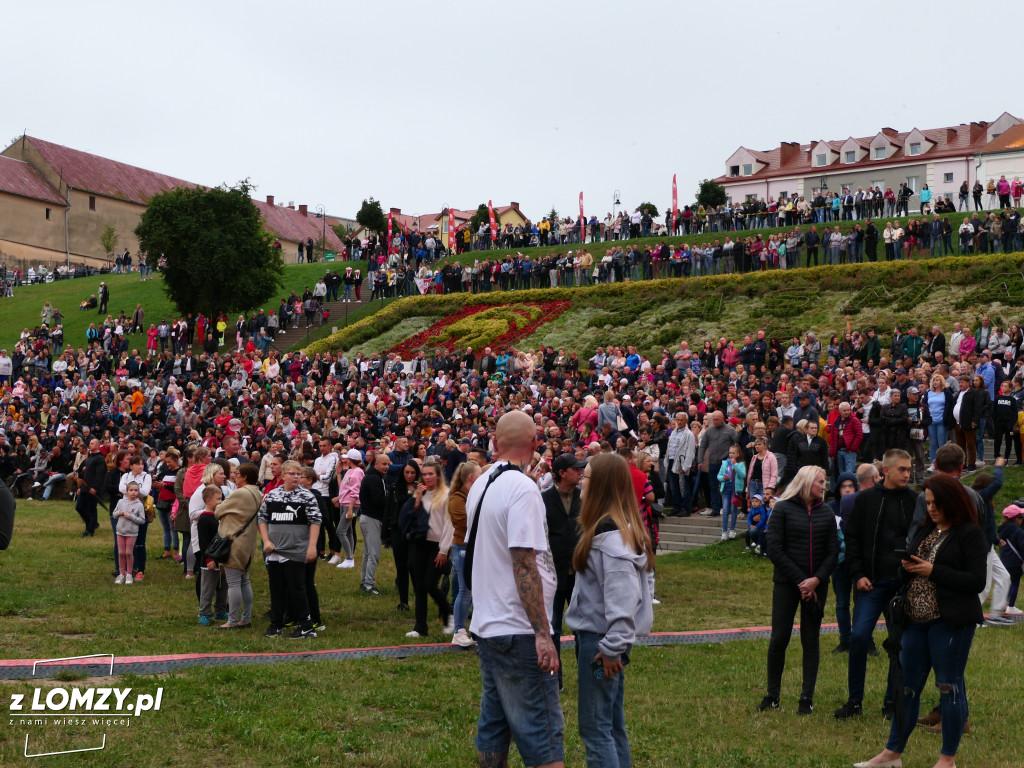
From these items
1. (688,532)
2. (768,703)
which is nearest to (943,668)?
(768,703)

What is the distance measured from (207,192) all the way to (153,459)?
89.4 ft

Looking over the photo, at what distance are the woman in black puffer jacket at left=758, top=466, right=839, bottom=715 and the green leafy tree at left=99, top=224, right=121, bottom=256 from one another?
68.1 metres

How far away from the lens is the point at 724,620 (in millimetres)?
10531

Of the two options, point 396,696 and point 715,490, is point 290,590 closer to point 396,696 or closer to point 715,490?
point 396,696

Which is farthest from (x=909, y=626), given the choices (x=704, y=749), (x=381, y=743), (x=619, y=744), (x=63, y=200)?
(x=63, y=200)

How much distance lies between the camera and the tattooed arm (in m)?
4.36

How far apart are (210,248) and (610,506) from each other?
128 feet

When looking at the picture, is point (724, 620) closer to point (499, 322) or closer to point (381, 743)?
point (381, 743)

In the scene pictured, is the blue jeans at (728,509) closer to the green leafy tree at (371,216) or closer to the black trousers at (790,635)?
the black trousers at (790,635)

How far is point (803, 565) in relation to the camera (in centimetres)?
700

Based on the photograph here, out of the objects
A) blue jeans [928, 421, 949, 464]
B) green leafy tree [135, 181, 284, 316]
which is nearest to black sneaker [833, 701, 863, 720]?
blue jeans [928, 421, 949, 464]

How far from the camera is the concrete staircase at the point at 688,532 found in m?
15.8

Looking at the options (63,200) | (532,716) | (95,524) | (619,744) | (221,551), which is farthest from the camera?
(63,200)

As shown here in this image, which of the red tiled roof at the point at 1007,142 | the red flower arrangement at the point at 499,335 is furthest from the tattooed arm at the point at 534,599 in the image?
the red tiled roof at the point at 1007,142
